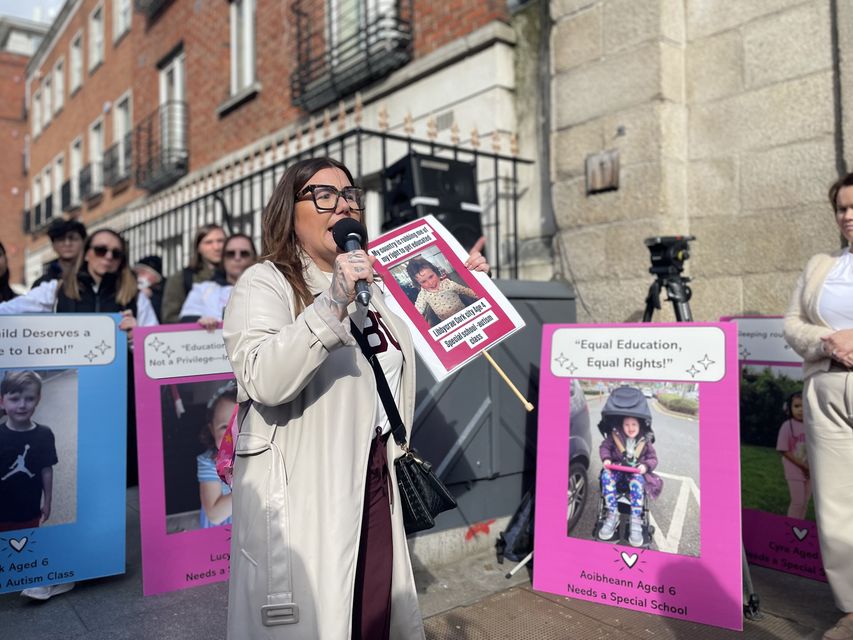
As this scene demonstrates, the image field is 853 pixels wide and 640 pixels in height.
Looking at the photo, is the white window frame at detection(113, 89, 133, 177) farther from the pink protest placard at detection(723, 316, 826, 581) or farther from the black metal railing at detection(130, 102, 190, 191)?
the pink protest placard at detection(723, 316, 826, 581)

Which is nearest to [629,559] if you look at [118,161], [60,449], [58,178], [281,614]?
[281,614]

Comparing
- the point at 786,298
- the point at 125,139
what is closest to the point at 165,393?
the point at 786,298

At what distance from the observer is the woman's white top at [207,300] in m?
4.63

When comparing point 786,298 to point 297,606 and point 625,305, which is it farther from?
point 297,606

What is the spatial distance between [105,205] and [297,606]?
18560mm

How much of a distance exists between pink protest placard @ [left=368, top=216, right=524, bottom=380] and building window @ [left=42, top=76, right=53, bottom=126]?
2607cm

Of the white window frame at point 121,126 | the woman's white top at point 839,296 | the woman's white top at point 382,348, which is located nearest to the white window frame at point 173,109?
the white window frame at point 121,126

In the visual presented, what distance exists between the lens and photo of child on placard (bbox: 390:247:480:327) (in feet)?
8.27

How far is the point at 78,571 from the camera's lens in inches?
136

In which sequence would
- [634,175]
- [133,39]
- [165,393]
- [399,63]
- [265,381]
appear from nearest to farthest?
[265,381] < [165,393] < [634,175] < [399,63] < [133,39]

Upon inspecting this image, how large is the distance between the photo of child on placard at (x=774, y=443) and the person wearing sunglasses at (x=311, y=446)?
2586 mm

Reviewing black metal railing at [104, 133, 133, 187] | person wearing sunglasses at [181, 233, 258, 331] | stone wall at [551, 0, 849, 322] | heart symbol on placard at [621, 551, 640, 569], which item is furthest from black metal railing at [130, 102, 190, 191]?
heart symbol on placard at [621, 551, 640, 569]

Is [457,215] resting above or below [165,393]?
above

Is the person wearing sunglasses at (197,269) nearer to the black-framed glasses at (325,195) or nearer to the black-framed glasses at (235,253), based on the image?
the black-framed glasses at (235,253)
